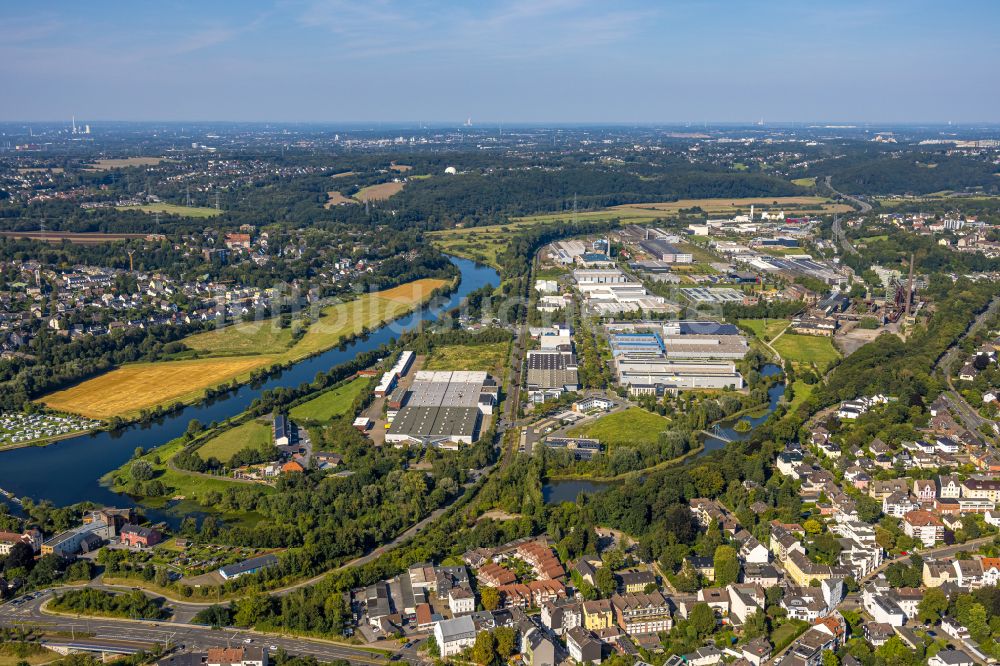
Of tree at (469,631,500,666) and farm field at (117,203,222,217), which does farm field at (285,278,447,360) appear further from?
farm field at (117,203,222,217)

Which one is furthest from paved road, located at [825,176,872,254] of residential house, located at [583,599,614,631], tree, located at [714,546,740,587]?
residential house, located at [583,599,614,631]

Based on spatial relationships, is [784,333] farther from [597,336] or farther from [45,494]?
[45,494]

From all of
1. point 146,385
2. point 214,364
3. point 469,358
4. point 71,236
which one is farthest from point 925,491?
point 71,236

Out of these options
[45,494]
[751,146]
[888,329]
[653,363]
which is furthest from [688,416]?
[751,146]

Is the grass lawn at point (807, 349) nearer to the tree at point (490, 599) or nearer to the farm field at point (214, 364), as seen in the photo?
the farm field at point (214, 364)

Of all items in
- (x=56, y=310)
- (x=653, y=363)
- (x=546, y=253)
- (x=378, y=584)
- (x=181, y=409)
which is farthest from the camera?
(x=546, y=253)

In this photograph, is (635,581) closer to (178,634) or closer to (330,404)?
(178,634)
